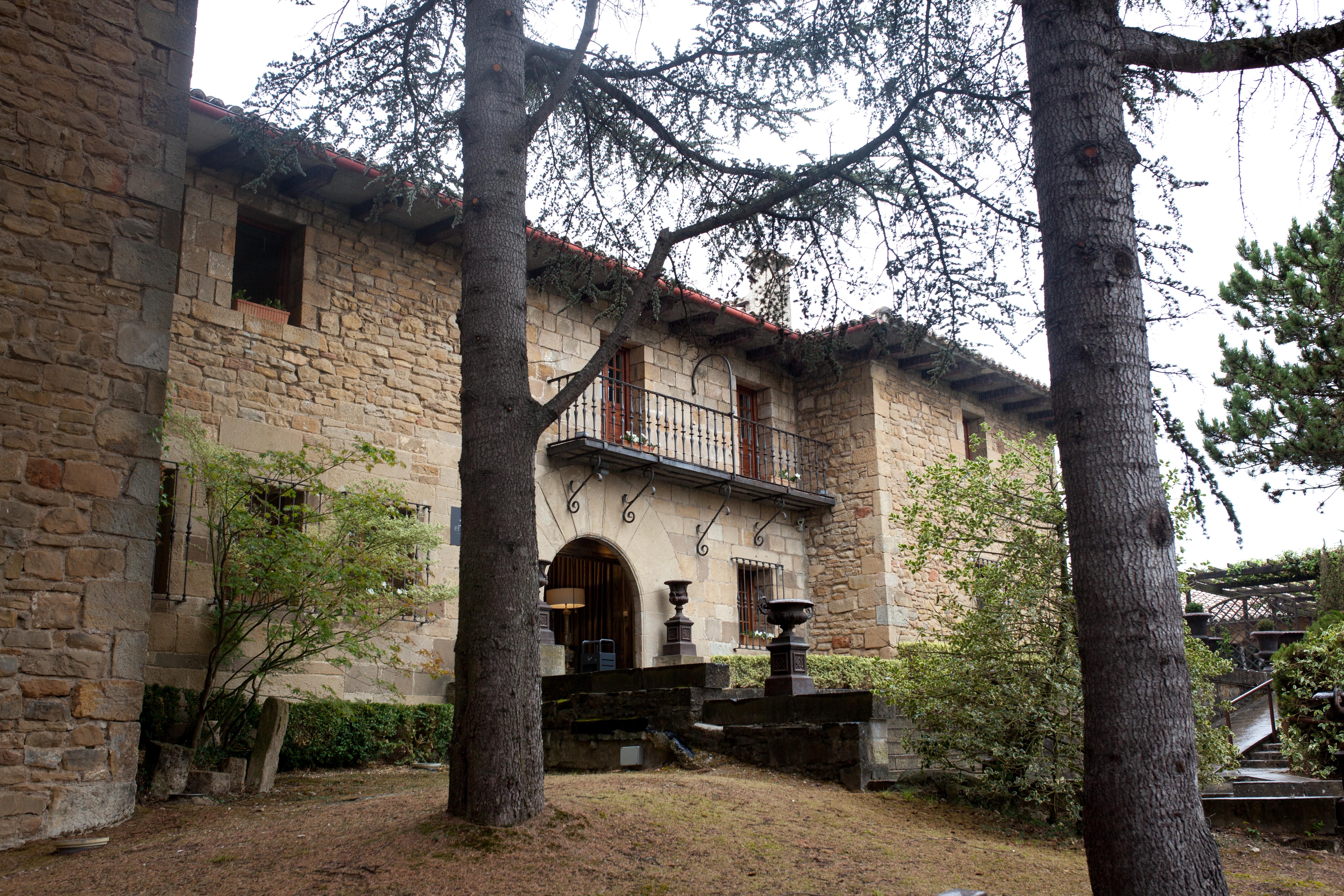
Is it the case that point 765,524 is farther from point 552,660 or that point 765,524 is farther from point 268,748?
point 268,748

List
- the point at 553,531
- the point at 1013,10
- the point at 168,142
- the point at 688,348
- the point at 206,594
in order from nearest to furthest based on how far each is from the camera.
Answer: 1. the point at 1013,10
2. the point at 168,142
3. the point at 206,594
4. the point at 553,531
5. the point at 688,348

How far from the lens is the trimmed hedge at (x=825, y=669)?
11.4 m

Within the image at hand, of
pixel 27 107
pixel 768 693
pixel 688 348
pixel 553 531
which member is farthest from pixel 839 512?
pixel 27 107

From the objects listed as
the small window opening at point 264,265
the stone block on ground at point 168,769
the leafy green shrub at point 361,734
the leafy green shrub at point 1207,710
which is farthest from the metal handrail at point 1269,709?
the small window opening at point 264,265

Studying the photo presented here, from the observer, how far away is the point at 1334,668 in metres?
7.30

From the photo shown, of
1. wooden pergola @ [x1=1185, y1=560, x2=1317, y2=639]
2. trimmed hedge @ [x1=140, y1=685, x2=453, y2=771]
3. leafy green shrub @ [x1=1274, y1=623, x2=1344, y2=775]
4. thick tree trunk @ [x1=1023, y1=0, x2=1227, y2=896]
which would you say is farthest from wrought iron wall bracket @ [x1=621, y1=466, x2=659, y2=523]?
wooden pergola @ [x1=1185, y1=560, x2=1317, y2=639]

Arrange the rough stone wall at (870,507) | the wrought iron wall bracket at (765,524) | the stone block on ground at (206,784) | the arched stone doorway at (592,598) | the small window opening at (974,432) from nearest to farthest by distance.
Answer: the stone block on ground at (206,784), the arched stone doorway at (592,598), the rough stone wall at (870,507), the wrought iron wall bracket at (765,524), the small window opening at (974,432)

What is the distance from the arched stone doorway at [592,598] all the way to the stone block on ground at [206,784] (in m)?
5.86

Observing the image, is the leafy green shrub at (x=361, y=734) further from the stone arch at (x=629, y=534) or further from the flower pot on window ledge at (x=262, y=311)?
the flower pot on window ledge at (x=262, y=311)

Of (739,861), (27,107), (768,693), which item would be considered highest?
(27,107)

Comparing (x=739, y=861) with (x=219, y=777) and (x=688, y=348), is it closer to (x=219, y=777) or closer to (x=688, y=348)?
(x=219, y=777)

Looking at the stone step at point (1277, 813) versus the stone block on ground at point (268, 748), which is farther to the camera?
the stone block on ground at point (268, 748)

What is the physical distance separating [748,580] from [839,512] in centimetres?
165

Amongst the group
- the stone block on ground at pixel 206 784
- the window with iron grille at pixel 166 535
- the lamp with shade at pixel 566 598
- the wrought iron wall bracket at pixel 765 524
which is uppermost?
the wrought iron wall bracket at pixel 765 524
